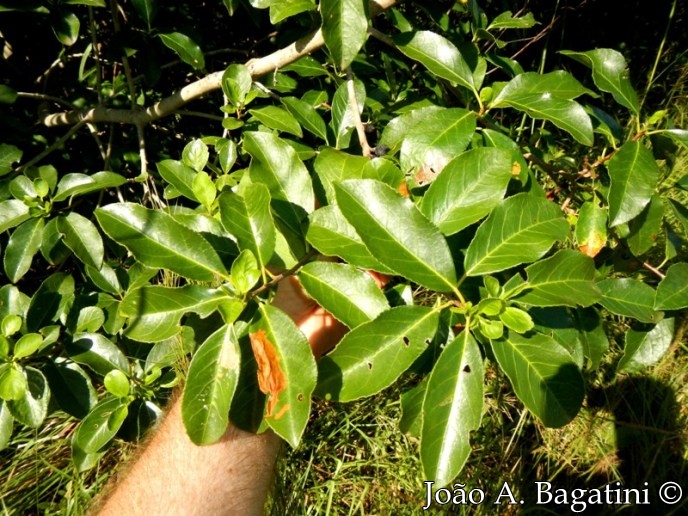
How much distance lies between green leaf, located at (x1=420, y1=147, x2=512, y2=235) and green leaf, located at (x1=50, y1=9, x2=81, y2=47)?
109cm

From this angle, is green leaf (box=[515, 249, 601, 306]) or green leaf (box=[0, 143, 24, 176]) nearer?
green leaf (box=[515, 249, 601, 306])

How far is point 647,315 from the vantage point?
1260mm

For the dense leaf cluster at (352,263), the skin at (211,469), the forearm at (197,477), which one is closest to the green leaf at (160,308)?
the dense leaf cluster at (352,263)

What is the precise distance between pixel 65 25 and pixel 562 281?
53.5 inches

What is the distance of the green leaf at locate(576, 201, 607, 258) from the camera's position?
1.20 metres

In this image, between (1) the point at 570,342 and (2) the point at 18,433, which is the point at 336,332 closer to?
(1) the point at 570,342

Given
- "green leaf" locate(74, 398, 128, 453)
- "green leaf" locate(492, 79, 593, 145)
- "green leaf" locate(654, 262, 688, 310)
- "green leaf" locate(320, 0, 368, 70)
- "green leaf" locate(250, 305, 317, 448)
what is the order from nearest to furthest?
"green leaf" locate(250, 305, 317, 448) → "green leaf" locate(320, 0, 368, 70) → "green leaf" locate(492, 79, 593, 145) → "green leaf" locate(654, 262, 688, 310) → "green leaf" locate(74, 398, 128, 453)

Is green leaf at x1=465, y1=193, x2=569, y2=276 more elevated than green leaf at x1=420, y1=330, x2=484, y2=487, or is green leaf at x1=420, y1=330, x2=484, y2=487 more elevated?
green leaf at x1=465, y1=193, x2=569, y2=276

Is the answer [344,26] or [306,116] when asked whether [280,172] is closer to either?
[344,26]

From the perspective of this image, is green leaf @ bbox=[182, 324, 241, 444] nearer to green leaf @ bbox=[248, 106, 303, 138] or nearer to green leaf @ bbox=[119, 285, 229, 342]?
green leaf @ bbox=[119, 285, 229, 342]

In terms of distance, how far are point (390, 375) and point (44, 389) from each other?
2.69 ft

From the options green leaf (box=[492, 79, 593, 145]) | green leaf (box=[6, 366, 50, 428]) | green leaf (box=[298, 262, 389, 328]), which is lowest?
green leaf (box=[6, 366, 50, 428])

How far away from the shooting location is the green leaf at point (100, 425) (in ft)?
4.33

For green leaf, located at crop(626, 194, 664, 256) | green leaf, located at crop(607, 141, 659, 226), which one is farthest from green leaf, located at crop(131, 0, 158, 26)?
green leaf, located at crop(626, 194, 664, 256)
